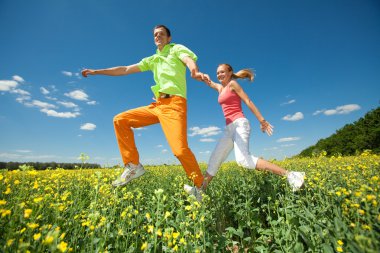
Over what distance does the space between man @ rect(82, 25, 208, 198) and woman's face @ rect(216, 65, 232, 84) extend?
71 centimetres

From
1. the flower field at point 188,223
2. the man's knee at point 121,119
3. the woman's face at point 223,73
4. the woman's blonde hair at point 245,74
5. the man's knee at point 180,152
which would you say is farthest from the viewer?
the woman's blonde hair at point 245,74

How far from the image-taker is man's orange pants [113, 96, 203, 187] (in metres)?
3.53

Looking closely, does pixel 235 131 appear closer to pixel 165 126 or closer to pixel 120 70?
pixel 165 126

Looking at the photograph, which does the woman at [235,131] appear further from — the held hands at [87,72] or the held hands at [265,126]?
the held hands at [87,72]

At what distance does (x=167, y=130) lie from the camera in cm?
359

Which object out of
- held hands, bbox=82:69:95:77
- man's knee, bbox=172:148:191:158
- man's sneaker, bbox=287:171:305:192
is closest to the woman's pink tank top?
man's knee, bbox=172:148:191:158

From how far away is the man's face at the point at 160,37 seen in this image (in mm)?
4043

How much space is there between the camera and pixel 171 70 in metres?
3.86

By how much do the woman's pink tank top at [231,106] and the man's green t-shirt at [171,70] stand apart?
835 millimetres

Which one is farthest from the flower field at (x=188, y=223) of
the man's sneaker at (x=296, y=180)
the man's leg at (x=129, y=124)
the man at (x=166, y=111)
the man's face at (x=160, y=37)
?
the man's face at (x=160, y=37)

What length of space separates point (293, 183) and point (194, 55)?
256 cm

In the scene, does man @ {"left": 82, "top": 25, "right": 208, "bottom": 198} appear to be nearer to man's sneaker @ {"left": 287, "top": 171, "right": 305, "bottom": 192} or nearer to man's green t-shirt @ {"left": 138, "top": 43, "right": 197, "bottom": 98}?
man's green t-shirt @ {"left": 138, "top": 43, "right": 197, "bottom": 98}

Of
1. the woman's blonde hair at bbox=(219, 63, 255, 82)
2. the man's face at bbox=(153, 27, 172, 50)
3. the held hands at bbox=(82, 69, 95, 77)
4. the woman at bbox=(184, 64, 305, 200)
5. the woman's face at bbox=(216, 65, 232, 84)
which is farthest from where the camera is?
the woman's blonde hair at bbox=(219, 63, 255, 82)

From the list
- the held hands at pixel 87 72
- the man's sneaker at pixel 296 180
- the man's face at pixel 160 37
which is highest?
the man's face at pixel 160 37
